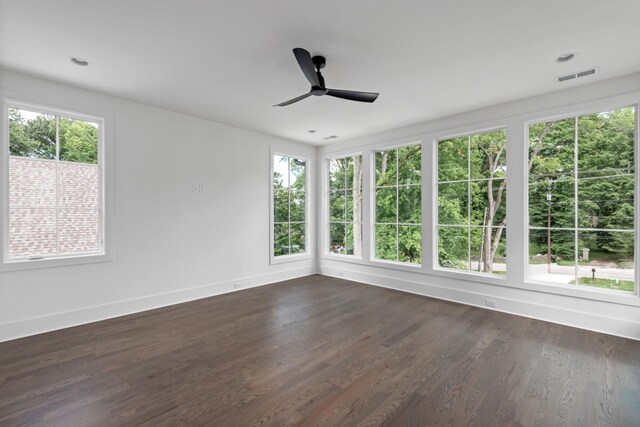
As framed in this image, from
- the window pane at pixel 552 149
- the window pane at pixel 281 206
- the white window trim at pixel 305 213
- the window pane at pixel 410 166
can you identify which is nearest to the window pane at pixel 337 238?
the white window trim at pixel 305 213

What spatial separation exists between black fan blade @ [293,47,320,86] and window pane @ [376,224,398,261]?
338 centimetres

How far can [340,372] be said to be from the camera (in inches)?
93.7

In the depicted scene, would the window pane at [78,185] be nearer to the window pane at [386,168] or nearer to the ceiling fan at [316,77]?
the ceiling fan at [316,77]

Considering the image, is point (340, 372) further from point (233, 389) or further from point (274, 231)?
point (274, 231)

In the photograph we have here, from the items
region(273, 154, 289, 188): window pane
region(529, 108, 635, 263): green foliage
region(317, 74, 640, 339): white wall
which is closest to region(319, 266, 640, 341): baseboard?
region(317, 74, 640, 339): white wall

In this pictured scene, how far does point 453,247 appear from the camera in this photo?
179 inches

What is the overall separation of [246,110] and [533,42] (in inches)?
130

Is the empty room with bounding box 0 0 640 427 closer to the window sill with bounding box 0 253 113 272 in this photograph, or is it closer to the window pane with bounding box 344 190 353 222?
the window sill with bounding box 0 253 113 272

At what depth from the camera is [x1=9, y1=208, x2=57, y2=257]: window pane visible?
3074 mm

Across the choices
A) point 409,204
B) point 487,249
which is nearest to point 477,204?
point 487,249

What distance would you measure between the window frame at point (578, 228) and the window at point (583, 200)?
8 centimetres

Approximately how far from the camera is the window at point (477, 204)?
4.22 meters

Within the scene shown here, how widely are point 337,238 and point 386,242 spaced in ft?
3.82

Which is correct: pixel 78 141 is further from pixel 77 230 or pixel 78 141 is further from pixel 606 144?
pixel 606 144
